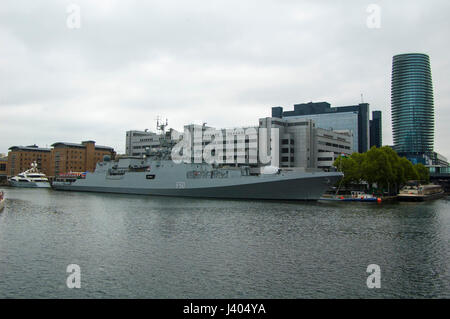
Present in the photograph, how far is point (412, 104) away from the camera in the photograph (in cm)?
14950

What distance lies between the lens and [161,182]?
161ft

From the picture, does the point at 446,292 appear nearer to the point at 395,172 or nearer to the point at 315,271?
the point at 315,271

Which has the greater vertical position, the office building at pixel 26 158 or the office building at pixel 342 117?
the office building at pixel 342 117

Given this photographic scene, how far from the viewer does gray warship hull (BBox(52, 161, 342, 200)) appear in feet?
129

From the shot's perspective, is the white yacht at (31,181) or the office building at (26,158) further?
the office building at (26,158)

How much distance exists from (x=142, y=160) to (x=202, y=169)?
46.8ft

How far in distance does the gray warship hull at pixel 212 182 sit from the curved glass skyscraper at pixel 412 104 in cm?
12507

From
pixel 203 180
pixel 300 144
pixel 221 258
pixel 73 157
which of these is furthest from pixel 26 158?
pixel 221 258

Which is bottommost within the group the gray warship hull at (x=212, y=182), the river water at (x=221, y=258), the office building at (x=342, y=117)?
the river water at (x=221, y=258)

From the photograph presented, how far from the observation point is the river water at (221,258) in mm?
11180

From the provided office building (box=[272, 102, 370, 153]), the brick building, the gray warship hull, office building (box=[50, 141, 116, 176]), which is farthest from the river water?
office building (box=[272, 102, 370, 153])

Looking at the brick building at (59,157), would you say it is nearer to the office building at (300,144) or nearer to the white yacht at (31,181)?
the white yacht at (31,181)

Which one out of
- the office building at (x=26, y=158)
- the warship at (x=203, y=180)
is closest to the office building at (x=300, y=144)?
the warship at (x=203, y=180)
